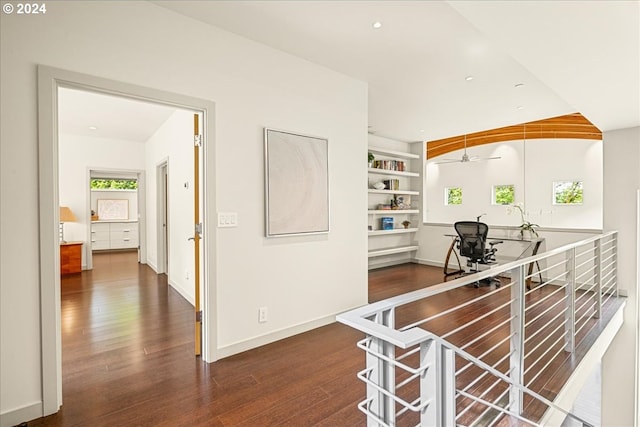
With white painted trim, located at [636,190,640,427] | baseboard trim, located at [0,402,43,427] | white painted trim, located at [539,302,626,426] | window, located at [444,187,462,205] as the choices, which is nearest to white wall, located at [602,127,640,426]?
white painted trim, located at [636,190,640,427]

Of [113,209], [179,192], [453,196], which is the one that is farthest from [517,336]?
[113,209]

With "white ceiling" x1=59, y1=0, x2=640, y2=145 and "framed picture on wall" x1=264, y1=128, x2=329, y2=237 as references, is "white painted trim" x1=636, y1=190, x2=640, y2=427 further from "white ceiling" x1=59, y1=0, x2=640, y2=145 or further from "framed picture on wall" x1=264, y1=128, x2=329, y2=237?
"framed picture on wall" x1=264, y1=128, x2=329, y2=237

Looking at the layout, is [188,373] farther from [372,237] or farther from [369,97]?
[372,237]

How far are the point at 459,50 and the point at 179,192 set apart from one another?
12.8 feet

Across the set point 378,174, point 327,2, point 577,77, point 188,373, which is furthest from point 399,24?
point 378,174

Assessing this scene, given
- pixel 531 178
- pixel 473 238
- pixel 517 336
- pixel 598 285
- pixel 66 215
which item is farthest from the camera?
pixel 531 178

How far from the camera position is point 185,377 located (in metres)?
2.37

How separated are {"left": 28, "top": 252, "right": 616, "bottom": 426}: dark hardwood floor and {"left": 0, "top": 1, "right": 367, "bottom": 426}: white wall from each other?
0.29 meters

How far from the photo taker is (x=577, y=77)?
8.16ft

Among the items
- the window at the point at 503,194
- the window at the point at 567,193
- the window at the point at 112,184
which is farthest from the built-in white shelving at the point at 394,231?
the window at the point at 112,184

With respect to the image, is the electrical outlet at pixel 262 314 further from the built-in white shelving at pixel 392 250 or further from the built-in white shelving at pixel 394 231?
the built-in white shelving at pixel 394 231

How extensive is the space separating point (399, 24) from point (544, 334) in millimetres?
3213

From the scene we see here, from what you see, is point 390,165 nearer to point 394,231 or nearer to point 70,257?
point 394,231

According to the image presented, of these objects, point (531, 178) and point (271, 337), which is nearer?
point (271, 337)
